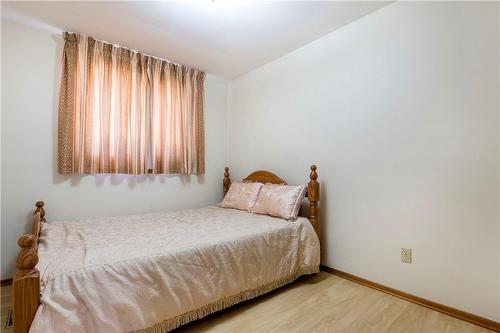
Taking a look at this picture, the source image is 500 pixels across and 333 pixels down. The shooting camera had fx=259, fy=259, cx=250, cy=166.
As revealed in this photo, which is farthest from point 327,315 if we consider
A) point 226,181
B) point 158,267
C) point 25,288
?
point 226,181

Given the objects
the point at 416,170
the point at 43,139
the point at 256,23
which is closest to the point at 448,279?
the point at 416,170

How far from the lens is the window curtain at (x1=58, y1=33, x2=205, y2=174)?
2.57m

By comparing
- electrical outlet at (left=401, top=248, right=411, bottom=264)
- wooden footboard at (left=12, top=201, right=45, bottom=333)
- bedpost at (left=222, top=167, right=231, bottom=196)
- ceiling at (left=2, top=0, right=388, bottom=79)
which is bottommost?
electrical outlet at (left=401, top=248, right=411, bottom=264)

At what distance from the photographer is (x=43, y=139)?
249cm

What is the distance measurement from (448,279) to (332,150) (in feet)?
4.52

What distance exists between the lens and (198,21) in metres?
2.42

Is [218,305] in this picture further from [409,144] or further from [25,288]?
[409,144]

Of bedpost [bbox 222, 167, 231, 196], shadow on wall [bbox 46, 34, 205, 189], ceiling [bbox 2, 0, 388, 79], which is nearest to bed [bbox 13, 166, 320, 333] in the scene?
shadow on wall [bbox 46, 34, 205, 189]

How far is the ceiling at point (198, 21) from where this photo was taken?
2.20 m

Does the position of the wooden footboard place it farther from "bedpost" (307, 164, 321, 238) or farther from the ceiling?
"bedpost" (307, 164, 321, 238)

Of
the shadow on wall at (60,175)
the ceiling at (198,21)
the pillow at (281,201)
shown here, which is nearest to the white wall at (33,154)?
the shadow on wall at (60,175)

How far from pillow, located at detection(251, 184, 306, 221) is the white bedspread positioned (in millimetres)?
115

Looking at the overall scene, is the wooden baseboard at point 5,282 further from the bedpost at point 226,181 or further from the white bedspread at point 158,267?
the bedpost at point 226,181

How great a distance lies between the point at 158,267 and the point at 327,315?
1.22m
